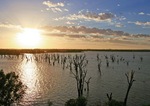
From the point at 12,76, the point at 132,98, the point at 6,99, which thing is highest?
the point at 12,76

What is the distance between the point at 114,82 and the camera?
84.5m

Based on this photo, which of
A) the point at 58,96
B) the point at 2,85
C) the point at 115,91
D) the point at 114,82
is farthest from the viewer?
the point at 114,82

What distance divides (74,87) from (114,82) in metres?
15.7

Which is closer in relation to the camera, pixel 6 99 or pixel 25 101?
pixel 6 99

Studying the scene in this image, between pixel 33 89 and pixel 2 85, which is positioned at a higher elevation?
pixel 2 85

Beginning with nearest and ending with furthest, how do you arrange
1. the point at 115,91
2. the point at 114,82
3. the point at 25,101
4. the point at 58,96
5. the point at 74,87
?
the point at 25,101 → the point at 58,96 → the point at 115,91 → the point at 74,87 → the point at 114,82

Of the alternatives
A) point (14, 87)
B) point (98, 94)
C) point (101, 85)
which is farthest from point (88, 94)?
point (14, 87)

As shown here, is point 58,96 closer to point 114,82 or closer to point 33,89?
point 33,89

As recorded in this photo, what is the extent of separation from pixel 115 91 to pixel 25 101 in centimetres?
2366

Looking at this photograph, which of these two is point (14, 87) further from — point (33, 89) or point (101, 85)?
point (101, 85)

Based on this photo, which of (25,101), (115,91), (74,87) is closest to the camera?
(25,101)

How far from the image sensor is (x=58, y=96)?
6338cm

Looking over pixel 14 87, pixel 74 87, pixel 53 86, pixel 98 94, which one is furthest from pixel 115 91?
pixel 14 87

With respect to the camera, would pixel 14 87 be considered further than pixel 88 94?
No
